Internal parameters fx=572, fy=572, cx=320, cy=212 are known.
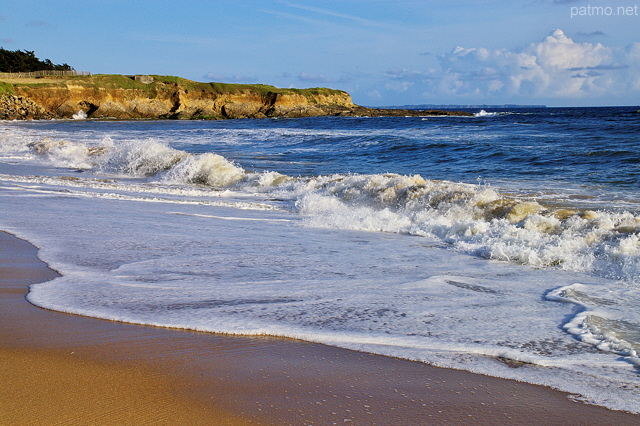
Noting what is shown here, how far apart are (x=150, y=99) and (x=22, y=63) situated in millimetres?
23215

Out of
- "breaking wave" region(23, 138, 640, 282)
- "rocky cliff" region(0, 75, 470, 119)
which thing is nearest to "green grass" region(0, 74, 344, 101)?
"rocky cliff" region(0, 75, 470, 119)

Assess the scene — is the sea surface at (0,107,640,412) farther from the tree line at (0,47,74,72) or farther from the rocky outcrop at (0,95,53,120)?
the tree line at (0,47,74,72)

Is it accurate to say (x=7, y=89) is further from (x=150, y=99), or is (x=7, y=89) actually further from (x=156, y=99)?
(x=156, y=99)

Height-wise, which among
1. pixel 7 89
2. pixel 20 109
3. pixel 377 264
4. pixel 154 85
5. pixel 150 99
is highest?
pixel 154 85

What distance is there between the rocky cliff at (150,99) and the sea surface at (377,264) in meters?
51.4

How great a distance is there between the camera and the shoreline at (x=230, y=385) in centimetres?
244

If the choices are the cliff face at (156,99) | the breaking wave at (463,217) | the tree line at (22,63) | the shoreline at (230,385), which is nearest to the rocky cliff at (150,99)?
the cliff face at (156,99)

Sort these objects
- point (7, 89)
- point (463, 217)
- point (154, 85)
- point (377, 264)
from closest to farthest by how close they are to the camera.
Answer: point (377, 264) < point (463, 217) < point (7, 89) < point (154, 85)

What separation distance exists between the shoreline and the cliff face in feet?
190

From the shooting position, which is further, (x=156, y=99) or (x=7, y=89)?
(x=156, y=99)

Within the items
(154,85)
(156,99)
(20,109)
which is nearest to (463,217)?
(20,109)

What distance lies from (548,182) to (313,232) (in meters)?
6.97

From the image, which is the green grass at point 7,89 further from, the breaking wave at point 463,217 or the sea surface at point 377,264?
the sea surface at point 377,264

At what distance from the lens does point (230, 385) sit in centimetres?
274
